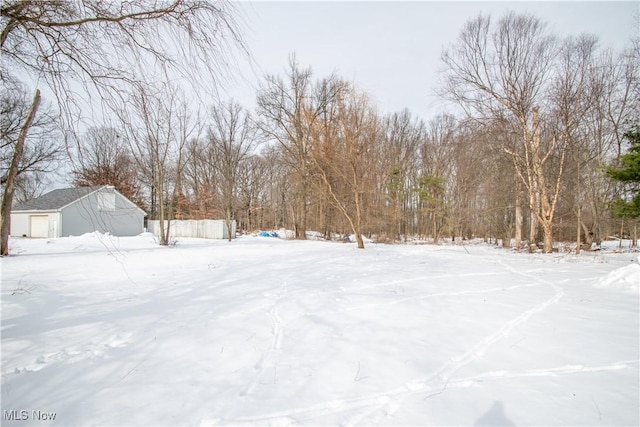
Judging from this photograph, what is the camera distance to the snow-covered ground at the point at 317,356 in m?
1.76

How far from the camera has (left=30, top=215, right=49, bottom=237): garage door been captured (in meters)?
22.5

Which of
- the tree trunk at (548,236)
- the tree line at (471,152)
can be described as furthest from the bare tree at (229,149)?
the tree trunk at (548,236)

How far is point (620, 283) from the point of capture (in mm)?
5090

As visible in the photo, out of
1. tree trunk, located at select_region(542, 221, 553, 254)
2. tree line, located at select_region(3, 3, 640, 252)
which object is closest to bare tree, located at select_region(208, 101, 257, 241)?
tree line, located at select_region(3, 3, 640, 252)

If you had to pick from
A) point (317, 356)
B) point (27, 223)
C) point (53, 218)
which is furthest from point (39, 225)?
point (317, 356)

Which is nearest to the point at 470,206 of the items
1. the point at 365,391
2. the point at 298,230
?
the point at 298,230

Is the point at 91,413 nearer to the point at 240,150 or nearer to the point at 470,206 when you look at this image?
the point at 470,206

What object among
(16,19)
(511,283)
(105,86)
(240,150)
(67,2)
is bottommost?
(511,283)

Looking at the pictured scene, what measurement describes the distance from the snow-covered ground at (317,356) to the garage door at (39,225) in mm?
23903

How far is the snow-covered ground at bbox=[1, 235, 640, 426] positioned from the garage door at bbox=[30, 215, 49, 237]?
23903mm

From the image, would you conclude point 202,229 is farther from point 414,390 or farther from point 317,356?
point 414,390

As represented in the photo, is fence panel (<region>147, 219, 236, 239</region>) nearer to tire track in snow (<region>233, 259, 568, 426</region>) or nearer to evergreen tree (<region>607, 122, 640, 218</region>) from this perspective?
evergreen tree (<region>607, 122, 640, 218</region>)

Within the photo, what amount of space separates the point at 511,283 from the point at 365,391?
16.1 feet

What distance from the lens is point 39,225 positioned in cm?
2300
